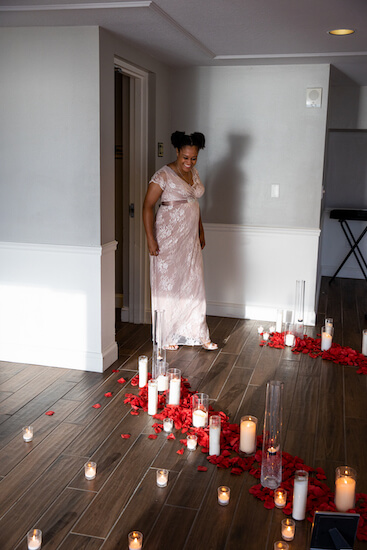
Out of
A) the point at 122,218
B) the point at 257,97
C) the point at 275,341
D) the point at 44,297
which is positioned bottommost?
the point at 275,341

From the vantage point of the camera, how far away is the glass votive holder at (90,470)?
2.67 meters

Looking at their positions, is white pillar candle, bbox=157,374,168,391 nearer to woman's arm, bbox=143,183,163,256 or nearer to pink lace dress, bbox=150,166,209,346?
pink lace dress, bbox=150,166,209,346

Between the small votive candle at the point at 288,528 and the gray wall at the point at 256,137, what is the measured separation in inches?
128

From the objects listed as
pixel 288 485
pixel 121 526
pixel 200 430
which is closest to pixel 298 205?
pixel 200 430

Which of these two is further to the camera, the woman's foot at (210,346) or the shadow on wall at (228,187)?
the shadow on wall at (228,187)

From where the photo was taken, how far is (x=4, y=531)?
2303 millimetres

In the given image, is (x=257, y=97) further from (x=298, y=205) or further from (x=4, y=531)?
(x=4, y=531)

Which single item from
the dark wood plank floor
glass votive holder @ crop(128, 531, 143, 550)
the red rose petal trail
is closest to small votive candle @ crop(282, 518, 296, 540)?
the dark wood plank floor

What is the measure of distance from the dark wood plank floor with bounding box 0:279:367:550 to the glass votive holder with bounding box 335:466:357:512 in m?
0.17

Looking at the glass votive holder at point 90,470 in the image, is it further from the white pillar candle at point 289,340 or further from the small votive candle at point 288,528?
the white pillar candle at point 289,340

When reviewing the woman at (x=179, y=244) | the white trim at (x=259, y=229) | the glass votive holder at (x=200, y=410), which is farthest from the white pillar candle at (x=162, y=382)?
the white trim at (x=259, y=229)

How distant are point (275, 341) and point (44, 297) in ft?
6.00

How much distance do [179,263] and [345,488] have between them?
7.74 feet

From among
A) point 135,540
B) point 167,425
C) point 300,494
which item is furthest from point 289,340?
point 135,540
